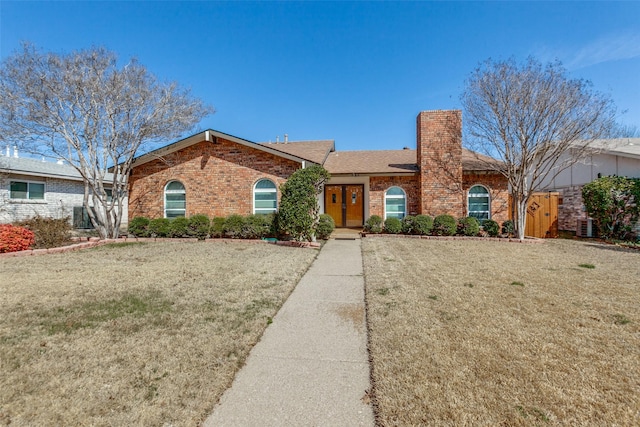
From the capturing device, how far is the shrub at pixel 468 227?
39.0 feet

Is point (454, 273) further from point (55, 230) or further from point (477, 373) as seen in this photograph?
point (55, 230)

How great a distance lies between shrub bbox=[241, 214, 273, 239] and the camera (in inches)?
450

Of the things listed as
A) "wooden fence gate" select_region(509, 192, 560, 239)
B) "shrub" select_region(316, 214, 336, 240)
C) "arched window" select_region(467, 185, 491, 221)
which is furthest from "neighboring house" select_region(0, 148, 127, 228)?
"wooden fence gate" select_region(509, 192, 560, 239)

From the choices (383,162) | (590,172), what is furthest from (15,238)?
(590,172)

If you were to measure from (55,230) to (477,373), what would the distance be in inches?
483

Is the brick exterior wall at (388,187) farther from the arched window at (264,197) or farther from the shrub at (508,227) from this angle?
the arched window at (264,197)

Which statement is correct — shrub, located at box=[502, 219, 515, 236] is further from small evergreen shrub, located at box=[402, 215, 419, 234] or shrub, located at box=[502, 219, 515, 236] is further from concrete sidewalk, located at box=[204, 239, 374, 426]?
concrete sidewalk, located at box=[204, 239, 374, 426]

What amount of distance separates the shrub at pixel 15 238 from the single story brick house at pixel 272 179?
4.61 metres

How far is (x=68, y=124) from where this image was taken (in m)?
11.0

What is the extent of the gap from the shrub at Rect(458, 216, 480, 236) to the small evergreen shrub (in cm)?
183

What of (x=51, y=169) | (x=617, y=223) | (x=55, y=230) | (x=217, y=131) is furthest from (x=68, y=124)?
(x=617, y=223)

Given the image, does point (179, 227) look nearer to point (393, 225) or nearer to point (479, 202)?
point (393, 225)

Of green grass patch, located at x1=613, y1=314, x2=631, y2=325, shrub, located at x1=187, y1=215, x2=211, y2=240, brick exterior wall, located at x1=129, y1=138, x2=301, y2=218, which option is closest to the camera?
green grass patch, located at x1=613, y1=314, x2=631, y2=325

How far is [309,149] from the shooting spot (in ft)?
52.2
